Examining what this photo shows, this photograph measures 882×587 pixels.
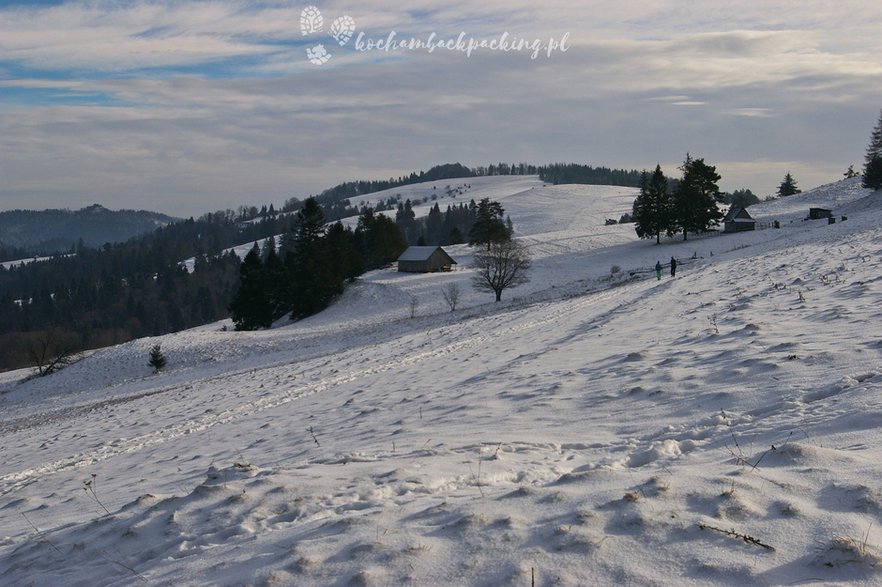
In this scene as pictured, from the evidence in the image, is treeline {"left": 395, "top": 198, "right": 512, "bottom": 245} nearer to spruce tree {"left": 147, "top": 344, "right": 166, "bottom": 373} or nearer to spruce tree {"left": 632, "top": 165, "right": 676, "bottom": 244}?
spruce tree {"left": 632, "top": 165, "right": 676, "bottom": 244}

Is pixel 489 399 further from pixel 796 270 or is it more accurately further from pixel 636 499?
pixel 796 270

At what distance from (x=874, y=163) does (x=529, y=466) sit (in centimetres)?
8105

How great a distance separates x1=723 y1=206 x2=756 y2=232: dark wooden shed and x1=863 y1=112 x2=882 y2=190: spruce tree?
13.9 meters

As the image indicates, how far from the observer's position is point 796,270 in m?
21.2

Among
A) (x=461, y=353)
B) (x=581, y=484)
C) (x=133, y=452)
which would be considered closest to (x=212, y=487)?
(x=581, y=484)

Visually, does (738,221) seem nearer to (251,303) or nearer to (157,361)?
(251,303)

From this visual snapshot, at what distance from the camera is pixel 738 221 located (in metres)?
71.1

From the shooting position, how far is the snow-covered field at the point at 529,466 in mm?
4668

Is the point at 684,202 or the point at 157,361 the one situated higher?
the point at 684,202

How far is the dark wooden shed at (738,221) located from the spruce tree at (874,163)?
13.9 meters

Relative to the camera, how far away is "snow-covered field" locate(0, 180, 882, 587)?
467cm

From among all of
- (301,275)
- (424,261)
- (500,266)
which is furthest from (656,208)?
(301,275)

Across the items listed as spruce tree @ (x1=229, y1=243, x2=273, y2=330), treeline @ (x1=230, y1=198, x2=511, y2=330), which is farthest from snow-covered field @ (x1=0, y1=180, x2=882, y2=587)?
treeline @ (x1=230, y1=198, x2=511, y2=330)

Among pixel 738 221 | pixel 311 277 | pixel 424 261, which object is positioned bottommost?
pixel 311 277
